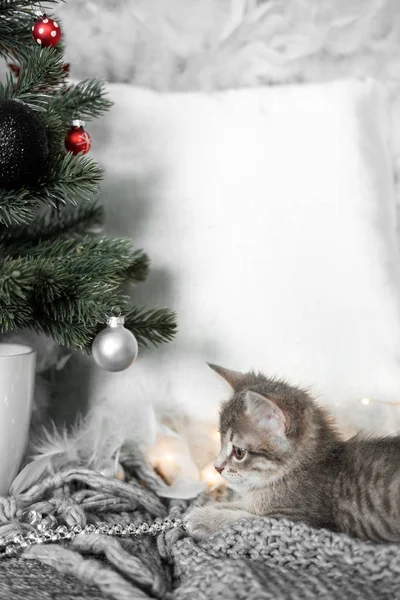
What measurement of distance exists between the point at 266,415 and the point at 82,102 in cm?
52

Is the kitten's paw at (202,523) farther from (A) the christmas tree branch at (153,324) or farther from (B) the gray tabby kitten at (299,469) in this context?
(A) the christmas tree branch at (153,324)

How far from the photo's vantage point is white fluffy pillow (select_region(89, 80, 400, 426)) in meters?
0.93

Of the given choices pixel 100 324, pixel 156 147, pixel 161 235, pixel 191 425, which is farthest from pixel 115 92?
pixel 191 425

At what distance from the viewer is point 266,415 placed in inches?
31.2

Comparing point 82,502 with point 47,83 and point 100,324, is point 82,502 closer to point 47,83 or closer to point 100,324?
point 100,324

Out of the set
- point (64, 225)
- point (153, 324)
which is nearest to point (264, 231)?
point (153, 324)

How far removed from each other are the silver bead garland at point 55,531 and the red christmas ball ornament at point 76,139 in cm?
49

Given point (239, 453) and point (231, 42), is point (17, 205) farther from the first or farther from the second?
point (231, 42)

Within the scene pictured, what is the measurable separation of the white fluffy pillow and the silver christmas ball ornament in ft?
0.43

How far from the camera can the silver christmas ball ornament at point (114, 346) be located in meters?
0.86

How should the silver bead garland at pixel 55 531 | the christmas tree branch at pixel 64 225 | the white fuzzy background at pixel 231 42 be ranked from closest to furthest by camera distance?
the silver bead garland at pixel 55 531 < the christmas tree branch at pixel 64 225 < the white fuzzy background at pixel 231 42

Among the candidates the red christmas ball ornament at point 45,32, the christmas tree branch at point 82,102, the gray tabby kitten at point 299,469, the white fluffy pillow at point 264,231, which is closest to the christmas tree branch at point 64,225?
the white fluffy pillow at point 264,231

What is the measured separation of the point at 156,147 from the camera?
102 cm

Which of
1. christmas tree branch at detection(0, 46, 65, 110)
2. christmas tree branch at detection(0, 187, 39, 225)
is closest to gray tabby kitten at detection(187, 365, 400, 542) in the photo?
christmas tree branch at detection(0, 187, 39, 225)
